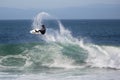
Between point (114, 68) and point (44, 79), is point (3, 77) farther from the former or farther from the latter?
point (114, 68)

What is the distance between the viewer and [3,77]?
2120 centimetres

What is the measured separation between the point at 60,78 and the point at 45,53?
25.0 feet

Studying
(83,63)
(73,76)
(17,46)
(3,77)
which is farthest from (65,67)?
(17,46)

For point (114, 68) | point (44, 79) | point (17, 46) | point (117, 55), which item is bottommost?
point (44, 79)

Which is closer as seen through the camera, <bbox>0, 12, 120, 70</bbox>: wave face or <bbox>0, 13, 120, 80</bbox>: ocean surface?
<bbox>0, 13, 120, 80</bbox>: ocean surface

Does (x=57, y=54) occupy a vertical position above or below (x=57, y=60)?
above

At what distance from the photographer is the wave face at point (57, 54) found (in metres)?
25.5

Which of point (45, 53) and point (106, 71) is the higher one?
point (45, 53)

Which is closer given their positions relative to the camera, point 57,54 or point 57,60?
point 57,60

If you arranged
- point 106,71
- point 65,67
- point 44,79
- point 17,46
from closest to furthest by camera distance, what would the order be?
Result: point 44,79, point 106,71, point 65,67, point 17,46

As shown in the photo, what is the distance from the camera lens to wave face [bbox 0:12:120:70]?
83.6ft

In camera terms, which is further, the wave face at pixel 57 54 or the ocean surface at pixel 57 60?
the wave face at pixel 57 54

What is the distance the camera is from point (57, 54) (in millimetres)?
28016

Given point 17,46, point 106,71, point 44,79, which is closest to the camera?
point 44,79
